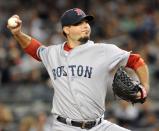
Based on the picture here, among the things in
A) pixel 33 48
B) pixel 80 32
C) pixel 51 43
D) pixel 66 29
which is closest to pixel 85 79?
pixel 80 32

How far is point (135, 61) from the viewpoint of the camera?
269 inches

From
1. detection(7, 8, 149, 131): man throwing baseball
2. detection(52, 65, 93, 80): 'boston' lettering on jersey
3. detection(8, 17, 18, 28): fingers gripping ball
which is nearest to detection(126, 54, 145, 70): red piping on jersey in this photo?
detection(7, 8, 149, 131): man throwing baseball

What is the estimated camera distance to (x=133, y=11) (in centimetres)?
1652

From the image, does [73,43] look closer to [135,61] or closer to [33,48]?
[33,48]

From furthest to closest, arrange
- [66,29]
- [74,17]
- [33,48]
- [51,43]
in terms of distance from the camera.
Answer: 1. [51,43]
2. [33,48]
3. [66,29]
4. [74,17]

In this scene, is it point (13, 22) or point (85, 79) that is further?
point (13, 22)

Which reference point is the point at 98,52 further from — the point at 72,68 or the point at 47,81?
the point at 47,81

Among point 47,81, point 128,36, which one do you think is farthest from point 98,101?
point 128,36

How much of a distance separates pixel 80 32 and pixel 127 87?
29.8 inches

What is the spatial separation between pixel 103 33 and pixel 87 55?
8.82 metres

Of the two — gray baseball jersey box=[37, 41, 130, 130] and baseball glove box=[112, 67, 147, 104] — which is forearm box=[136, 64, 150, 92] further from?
gray baseball jersey box=[37, 41, 130, 130]

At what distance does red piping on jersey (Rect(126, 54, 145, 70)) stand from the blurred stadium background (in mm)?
4793

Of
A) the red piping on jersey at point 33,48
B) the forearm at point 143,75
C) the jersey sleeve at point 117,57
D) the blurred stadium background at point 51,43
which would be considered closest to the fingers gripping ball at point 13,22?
the red piping on jersey at point 33,48

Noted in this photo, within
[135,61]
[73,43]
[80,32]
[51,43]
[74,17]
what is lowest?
[51,43]
